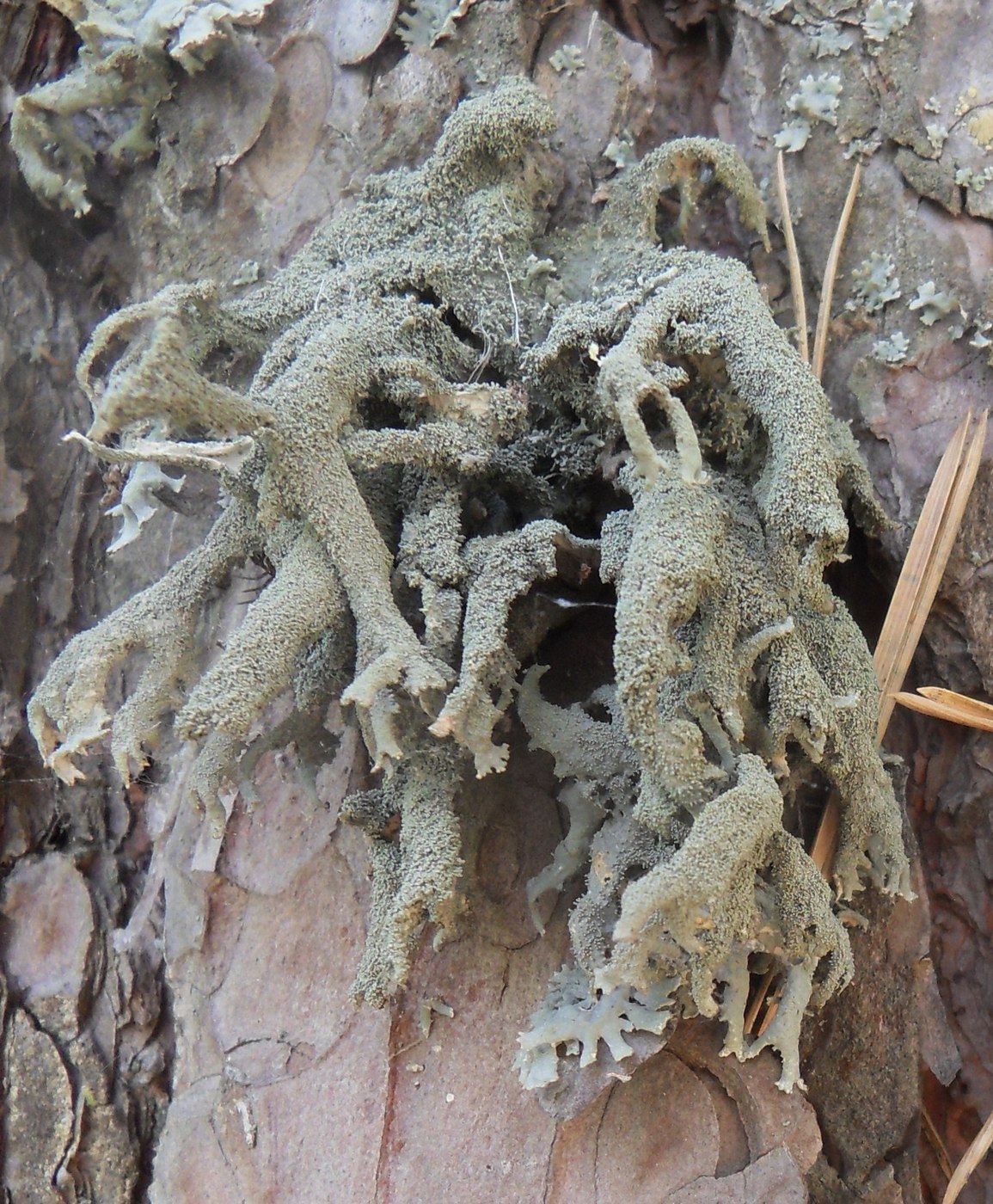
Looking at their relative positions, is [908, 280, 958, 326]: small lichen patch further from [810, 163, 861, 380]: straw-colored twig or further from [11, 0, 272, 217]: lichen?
[11, 0, 272, 217]: lichen

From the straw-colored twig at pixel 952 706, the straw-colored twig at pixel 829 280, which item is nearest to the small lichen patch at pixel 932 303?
the straw-colored twig at pixel 829 280

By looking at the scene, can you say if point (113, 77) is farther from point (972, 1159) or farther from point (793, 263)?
point (972, 1159)

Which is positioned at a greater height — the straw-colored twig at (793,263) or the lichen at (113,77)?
the lichen at (113,77)

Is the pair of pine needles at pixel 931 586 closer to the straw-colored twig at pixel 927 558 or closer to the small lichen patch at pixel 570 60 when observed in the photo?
the straw-colored twig at pixel 927 558

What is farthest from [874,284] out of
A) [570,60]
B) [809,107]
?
[570,60]

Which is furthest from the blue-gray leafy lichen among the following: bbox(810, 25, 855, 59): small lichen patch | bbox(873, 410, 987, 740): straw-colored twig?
bbox(810, 25, 855, 59): small lichen patch
